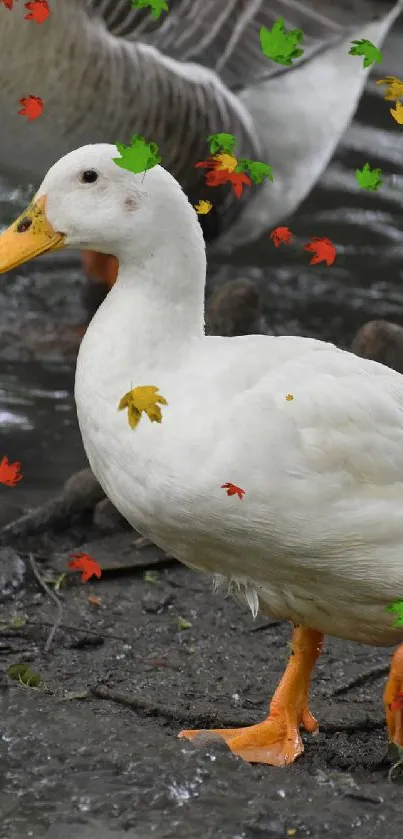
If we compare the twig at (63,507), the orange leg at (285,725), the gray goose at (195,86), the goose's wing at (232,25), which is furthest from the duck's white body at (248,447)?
the goose's wing at (232,25)

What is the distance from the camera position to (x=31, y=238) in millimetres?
3799

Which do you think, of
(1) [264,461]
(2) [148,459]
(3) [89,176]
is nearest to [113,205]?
(3) [89,176]

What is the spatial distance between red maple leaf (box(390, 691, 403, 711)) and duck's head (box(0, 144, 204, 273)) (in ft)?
4.00

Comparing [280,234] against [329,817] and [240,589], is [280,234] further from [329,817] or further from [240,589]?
[329,817]

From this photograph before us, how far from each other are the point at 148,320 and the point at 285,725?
1.16m

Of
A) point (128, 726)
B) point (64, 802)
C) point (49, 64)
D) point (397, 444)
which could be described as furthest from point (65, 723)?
point (49, 64)

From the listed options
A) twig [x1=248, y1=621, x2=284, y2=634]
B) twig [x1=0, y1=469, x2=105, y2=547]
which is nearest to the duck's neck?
twig [x1=248, y1=621, x2=284, y2=634]

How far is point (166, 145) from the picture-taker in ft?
25.8

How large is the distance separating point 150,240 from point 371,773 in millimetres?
1453

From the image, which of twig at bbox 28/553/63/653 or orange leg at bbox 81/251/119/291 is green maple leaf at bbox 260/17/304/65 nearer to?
twig at bbox 28/553/63/653

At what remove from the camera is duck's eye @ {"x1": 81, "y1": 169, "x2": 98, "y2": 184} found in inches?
144

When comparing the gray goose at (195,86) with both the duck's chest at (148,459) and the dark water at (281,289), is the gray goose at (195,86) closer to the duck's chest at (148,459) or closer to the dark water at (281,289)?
the dark water at (281,289)

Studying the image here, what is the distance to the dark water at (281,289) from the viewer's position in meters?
6.62

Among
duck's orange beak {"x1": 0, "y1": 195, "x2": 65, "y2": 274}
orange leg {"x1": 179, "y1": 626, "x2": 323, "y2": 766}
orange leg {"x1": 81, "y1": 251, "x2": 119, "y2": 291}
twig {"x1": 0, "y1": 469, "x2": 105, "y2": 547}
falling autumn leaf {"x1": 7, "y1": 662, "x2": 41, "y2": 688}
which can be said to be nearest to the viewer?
duck's orange beak {"x1": 0, "y1": 195, "x2": 65, "y2": 274}
